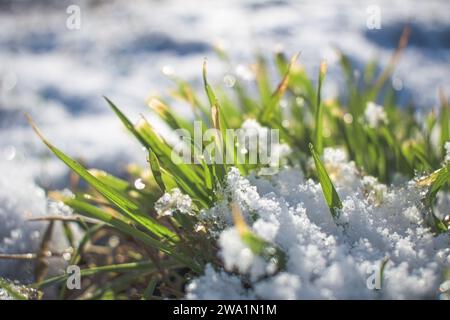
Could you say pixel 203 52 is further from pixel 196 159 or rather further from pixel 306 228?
pixel 306 228

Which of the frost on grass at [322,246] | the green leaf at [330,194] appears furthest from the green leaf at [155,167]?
the green leaf at [330,194]

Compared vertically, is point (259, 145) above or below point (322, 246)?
above

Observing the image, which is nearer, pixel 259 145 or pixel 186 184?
pixel 186 184

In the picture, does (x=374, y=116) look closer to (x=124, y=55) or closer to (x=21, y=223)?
(x=21, y=223)

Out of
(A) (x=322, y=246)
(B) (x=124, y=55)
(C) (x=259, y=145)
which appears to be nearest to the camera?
(A) (x=322, y=246)

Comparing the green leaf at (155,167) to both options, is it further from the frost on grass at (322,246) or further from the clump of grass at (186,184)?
the frost on grass at (322,246)

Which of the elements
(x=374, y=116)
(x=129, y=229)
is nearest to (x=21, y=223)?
(x=129, y=229)
